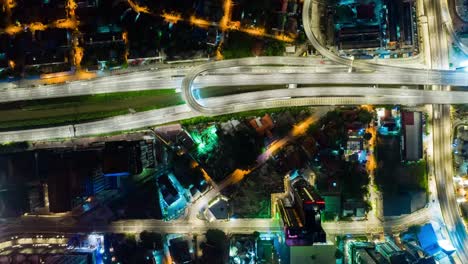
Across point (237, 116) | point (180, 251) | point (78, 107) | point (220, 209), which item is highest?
point (78, 107)

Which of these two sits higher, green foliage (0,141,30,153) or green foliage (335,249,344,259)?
green foliage (0,141,30,153)

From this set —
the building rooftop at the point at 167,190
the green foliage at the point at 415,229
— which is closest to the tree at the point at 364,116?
the green foliage at the point at 415,229

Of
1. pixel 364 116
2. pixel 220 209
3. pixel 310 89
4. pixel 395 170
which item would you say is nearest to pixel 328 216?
pixel 395 170

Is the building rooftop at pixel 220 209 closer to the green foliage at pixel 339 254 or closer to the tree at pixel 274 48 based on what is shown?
the green foliage at pixel 339 254

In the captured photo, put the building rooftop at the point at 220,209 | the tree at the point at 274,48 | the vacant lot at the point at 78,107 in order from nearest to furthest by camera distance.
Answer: the tree at the point at 274,48 → the building rooftop at the point at 220,209 → the vacant lot at the point at 78,107

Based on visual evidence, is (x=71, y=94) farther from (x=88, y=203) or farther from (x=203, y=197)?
(x=203, y=197)

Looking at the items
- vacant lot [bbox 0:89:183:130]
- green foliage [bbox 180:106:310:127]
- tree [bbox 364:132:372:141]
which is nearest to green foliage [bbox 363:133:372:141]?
tree [bbox 364:132:372:141]

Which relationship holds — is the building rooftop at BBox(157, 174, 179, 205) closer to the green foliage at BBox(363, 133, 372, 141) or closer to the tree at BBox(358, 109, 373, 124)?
the green foliage at BBox(363, 133, 372, 141)

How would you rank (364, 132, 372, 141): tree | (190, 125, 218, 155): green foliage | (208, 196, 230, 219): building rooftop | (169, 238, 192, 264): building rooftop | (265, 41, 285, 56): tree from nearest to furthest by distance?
(364, 132, 372, 141): tree < (265, 41, 285, 56): tree < (208, 196, 230, 219): building rooftop < (169, 238, 192, 264): building rooftop < (190, 125, 218, 155): green foliage

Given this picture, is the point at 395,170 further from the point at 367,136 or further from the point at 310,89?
the point at 310,89
